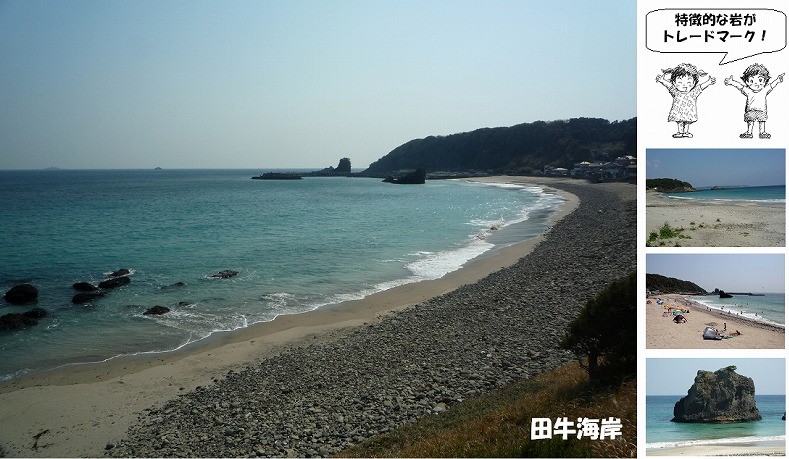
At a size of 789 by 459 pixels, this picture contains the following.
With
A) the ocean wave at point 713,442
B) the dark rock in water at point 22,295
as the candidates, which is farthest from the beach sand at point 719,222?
the dark rock in water at point 22,295

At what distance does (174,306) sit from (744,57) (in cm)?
1397

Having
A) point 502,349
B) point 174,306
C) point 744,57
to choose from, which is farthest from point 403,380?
point 174,306

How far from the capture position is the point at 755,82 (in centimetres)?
425

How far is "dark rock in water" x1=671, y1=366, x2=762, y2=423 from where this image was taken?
4.18m

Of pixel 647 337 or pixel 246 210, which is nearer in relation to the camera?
pixel 647 337

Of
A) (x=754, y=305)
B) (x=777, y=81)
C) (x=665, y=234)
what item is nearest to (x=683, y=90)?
(x=777, y=81)

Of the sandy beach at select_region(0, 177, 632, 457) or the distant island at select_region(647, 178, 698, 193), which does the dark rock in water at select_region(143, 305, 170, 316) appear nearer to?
the sandy beach at select_region(0, 177, 632, 457)

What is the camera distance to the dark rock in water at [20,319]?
39.8 feet

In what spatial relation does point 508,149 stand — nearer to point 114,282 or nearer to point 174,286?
point 174,286

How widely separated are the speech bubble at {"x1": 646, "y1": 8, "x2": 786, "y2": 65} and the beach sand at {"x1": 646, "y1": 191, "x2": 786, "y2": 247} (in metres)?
1.34

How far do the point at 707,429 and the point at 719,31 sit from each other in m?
3.63

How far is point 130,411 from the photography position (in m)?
7.82

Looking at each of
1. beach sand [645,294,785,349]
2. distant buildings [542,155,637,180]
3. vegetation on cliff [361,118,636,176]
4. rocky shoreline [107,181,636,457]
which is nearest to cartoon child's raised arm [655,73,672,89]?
beach sand [645,294,785,349]

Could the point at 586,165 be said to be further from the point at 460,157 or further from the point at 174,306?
the point at 174,306
